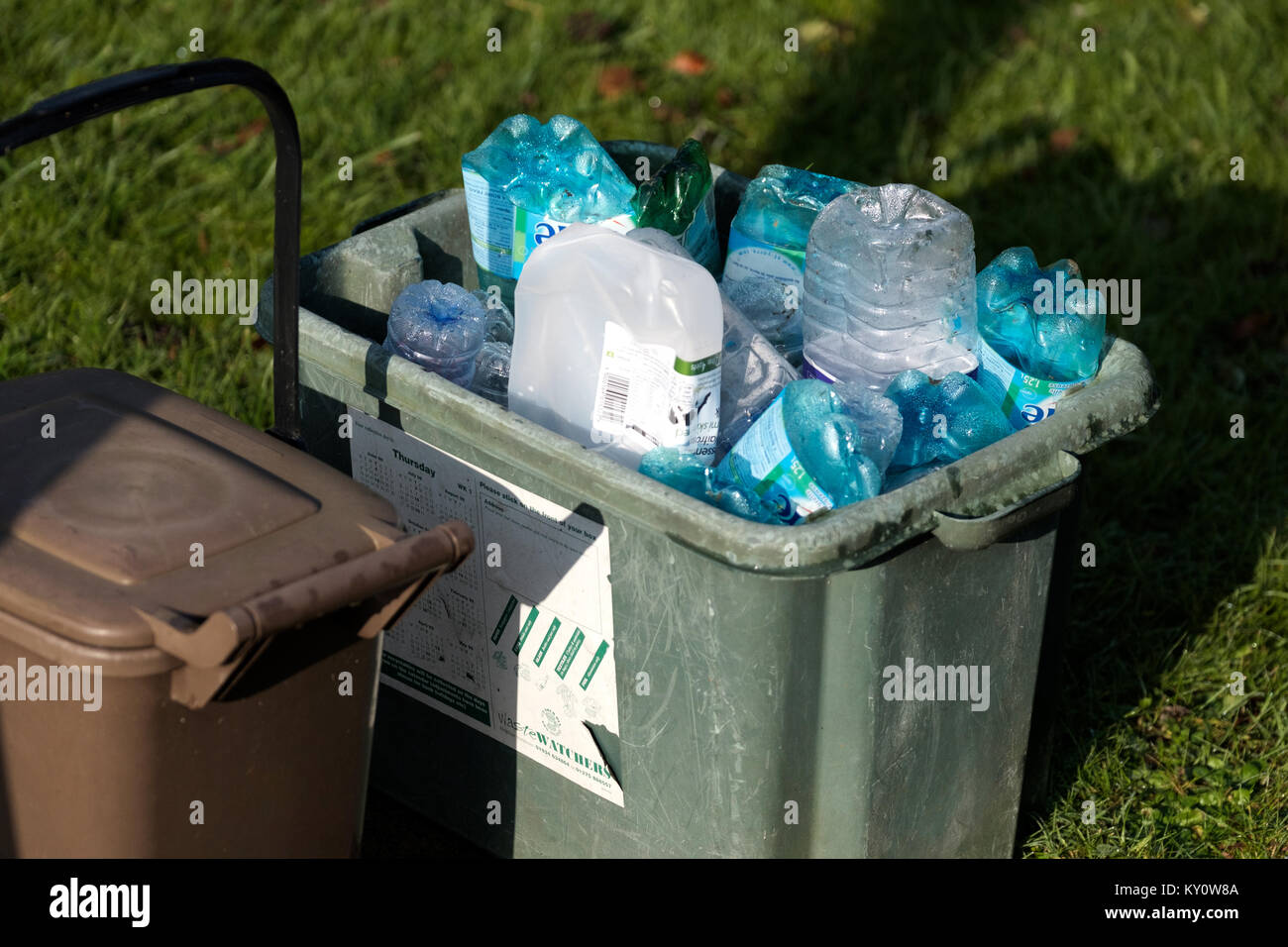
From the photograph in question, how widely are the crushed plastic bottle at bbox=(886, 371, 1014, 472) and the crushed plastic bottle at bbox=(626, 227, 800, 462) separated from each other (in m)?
0.20

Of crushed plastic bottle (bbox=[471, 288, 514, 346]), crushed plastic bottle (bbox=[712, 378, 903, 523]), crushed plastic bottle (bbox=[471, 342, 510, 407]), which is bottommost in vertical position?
crushed plastic bottle (bbox=[471, 342, 510, 407])

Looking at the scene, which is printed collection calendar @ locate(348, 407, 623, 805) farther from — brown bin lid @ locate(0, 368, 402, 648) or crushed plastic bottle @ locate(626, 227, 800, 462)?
crushed plastic bottle @ locate(626, 227, 800, 462)

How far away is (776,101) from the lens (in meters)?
4.53

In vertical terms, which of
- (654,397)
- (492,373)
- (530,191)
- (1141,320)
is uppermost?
(530,191)

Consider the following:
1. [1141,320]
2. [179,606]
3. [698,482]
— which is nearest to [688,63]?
[1141,320]

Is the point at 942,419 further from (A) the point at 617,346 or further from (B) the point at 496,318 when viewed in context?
(B) the point at 496,318

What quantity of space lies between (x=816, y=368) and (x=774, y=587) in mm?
551

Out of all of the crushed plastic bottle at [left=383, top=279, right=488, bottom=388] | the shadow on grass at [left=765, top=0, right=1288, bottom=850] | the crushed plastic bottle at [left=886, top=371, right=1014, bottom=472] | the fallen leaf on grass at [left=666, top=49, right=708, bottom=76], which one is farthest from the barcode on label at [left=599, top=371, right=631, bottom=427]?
the fallen leaf on grass at [left=666, top=49, right=708, bottom=76]

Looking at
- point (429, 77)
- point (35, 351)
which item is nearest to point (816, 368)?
point (35, 351)

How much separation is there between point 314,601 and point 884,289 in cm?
109

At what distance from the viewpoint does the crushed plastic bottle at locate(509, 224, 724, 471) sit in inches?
81.8

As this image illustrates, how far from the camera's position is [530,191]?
2486 millimetres

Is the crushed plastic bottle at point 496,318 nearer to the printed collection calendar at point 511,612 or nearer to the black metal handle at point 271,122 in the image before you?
the printed collection calendar at point 511,612
